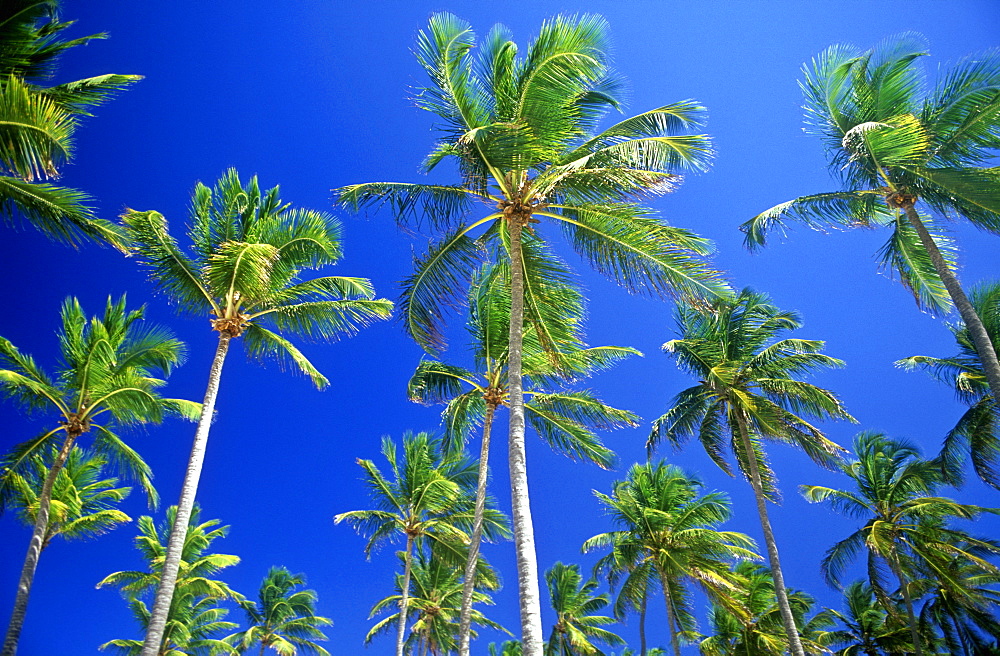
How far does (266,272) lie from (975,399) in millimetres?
21039

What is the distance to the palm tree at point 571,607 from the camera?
28719 mm

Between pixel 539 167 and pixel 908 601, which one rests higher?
pixel 539 167

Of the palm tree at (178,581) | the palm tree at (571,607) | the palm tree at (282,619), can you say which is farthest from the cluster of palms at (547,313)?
the palm tree at (282,619)

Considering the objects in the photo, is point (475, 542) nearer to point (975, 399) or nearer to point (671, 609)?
point (671, 609)

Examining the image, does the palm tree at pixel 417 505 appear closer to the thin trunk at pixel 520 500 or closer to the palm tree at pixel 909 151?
the thin trunk at pixel 520 500

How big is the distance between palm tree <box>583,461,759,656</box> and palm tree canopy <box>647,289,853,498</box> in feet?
8.19

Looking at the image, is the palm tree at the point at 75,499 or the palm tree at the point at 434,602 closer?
the palm tree at the point at 75,499

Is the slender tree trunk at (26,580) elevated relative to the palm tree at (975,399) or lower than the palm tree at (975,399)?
lower

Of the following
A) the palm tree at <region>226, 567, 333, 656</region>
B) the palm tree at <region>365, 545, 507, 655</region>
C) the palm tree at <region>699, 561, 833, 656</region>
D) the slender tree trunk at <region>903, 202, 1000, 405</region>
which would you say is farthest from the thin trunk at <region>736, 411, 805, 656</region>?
the palm tree at <region>226, 567, 333, 656</region>

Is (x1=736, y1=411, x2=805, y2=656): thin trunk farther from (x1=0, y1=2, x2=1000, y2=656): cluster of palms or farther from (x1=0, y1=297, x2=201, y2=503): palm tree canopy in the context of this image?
Result: (x1=0, y1=297, x2=201, y2=503): palm tree canopy

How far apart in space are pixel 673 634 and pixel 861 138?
53.2ft

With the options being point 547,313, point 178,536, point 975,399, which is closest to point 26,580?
point 178,536

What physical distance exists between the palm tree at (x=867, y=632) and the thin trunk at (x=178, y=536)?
82.9 ft

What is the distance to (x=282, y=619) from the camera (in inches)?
1232
